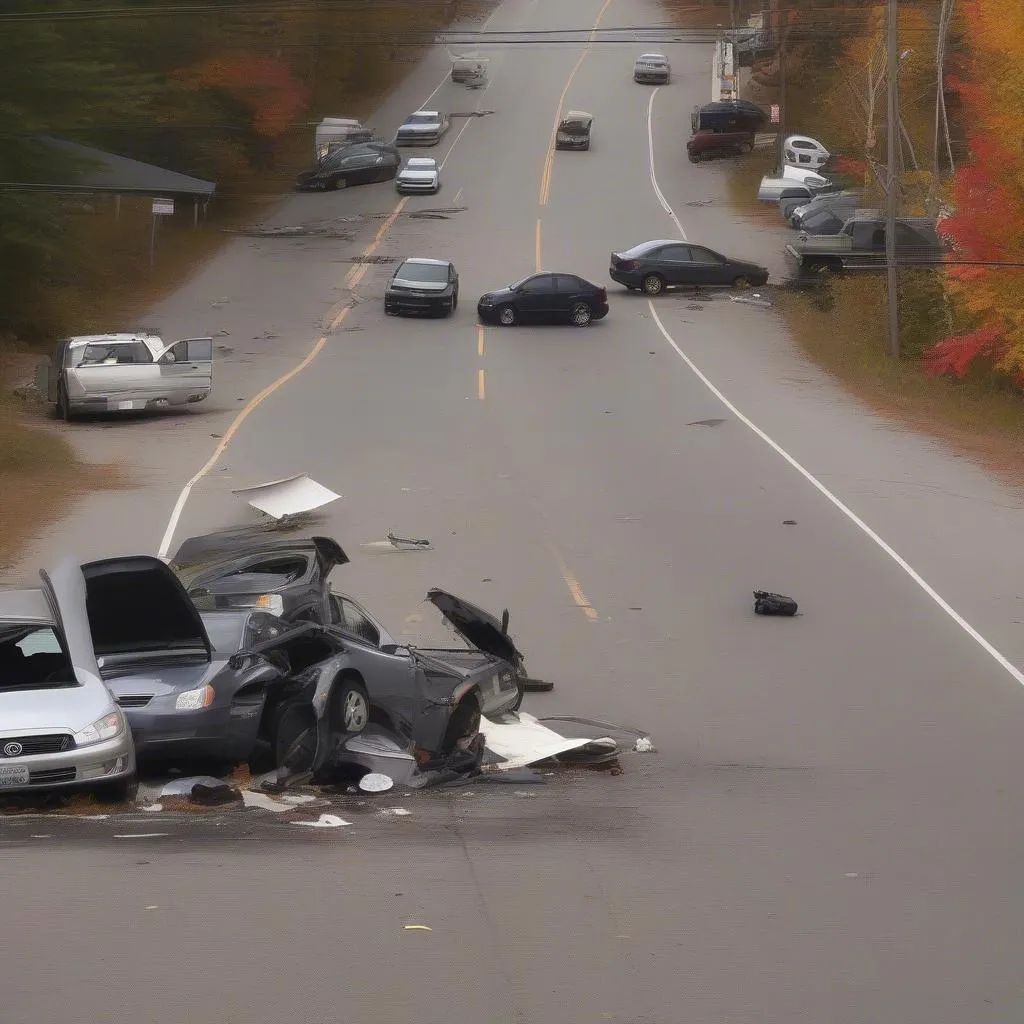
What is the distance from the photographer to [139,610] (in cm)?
1184

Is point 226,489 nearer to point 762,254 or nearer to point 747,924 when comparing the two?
point 747,924

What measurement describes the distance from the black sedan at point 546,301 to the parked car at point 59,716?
3049cm

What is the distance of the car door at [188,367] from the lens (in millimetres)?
29844

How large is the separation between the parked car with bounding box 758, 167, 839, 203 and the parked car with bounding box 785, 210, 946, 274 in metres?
9.81

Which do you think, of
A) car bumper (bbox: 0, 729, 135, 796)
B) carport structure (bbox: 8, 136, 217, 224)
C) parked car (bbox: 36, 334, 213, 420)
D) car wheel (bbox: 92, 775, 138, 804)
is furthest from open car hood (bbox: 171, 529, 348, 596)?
carport structure (bbox: 8, 136, 217, 224)

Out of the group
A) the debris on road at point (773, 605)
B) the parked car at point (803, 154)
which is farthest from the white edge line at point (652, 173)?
the debris on road at point (773, 605)

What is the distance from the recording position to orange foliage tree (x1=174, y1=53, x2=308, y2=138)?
53344mm

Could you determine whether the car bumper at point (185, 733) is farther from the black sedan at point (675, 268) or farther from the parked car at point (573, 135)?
the parked car at point (573, 135)

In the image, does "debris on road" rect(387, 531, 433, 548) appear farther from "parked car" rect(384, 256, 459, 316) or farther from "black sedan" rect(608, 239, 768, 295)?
"black sedan" rect(608, 239, 768, 295)

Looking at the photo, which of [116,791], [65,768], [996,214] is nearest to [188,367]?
[996,214]

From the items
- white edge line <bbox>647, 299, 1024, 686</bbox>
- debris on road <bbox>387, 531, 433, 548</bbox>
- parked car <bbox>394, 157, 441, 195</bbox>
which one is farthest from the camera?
parked car <bbox>394, 157, 441, 195</bbox>

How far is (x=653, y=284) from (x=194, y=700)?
36.1 meters

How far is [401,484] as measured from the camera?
24.1 meters

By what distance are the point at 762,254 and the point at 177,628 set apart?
4102cm
